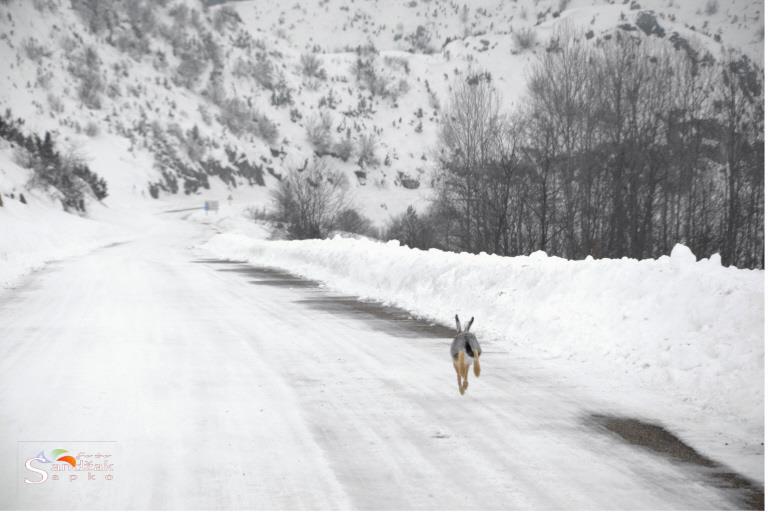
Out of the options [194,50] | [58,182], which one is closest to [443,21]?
[194,50]

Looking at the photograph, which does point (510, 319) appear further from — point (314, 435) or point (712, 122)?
point (712, 122)

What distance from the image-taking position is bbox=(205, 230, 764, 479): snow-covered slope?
6160 millimetres

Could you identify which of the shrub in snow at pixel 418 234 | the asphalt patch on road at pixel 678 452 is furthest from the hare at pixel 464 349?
the shrub in snow at pixel 418 234

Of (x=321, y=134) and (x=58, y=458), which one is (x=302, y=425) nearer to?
(x=58, y=458)

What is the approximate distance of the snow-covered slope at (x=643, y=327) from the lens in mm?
6160

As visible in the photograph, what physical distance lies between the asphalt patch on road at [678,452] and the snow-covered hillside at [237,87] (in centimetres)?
7397

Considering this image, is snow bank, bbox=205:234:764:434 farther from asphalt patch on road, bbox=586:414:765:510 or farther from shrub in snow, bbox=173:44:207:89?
shrub in snow, bbox=173:44:207:89

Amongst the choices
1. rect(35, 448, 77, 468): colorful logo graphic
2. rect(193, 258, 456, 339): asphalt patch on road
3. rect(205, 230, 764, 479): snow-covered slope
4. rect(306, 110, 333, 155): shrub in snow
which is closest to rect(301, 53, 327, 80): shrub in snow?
rect(306, 110, 333, 155): shrub in snow

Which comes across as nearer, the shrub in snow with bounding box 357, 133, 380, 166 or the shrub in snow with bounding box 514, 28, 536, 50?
the shrub in snow with bounding box 357, 133, 380, 166

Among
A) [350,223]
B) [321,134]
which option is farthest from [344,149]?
[350,223]

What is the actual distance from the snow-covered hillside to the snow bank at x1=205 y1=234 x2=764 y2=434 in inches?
2636

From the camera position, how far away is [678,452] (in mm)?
5094

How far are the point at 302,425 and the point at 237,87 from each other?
360 feet

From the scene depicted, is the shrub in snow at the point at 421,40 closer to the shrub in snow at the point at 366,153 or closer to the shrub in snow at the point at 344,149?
the shrub in snow at the point at 366,153
